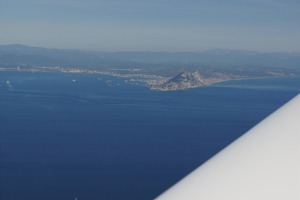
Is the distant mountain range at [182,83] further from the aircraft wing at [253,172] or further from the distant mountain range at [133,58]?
the aircraft wing at [253,172]

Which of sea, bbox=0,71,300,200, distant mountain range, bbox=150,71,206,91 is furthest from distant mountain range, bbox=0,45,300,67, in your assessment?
sea, bbox=0,71,300,200

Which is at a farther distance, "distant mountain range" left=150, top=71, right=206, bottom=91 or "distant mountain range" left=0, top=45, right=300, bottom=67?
"distant mountain range" left=0, top=45, right=300, bottom=67

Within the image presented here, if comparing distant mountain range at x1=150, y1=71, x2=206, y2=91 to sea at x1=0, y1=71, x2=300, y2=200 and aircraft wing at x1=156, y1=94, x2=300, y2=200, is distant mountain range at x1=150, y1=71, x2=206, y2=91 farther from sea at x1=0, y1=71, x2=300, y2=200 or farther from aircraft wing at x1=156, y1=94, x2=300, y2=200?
aircraft wing at x1=156, y1=94, x2=300, y2=200

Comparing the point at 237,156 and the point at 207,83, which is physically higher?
the point at 237,156

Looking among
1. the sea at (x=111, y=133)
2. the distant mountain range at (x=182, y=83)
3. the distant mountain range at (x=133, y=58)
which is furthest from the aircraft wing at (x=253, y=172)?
the distant mountain range at (x=133, y=58)

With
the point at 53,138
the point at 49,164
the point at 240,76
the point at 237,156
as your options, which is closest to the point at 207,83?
the point at 240,76

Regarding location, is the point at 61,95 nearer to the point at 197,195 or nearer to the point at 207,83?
the point at 207,83

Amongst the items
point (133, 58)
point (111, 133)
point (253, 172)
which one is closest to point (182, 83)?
point (111, 133)
